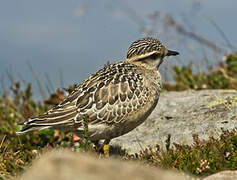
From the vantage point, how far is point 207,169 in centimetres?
601

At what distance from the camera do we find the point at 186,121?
8930 millimetres

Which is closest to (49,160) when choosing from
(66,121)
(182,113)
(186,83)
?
(66,121)

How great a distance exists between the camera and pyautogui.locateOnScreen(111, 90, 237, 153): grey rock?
8.24 metres

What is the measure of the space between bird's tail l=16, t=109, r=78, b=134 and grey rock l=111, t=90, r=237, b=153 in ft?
4.66

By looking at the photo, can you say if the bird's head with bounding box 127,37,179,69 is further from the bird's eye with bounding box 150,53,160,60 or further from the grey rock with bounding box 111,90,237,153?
the grey rock with bounding box 111,90,237,153

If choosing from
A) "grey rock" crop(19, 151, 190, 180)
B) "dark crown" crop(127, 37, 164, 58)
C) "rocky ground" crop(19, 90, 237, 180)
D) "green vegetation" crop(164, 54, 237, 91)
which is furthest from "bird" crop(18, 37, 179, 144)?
"green vegetation" crop(164, 54, 237, 91)

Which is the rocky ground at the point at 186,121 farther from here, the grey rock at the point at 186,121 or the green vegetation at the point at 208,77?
the green vegetation at the point at 208,77

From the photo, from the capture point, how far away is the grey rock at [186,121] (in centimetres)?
824

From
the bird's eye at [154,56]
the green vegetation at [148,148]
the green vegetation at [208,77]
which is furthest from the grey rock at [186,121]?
the green vegetation at [208,77]

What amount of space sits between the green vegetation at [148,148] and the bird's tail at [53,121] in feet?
1.10

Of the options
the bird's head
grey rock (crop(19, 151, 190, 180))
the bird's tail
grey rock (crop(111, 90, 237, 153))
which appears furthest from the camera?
grey rock (crop(111, 90, 237, 153))

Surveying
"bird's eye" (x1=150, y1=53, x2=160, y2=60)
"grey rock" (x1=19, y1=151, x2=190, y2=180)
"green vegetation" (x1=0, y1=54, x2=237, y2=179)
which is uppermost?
"bird's eye" (x1=150, y1=53, x2=160, y2=60)

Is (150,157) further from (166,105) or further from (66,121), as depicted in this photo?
(166,105)

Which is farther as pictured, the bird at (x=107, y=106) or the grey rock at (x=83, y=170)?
the bird at (x=107, y=106)
